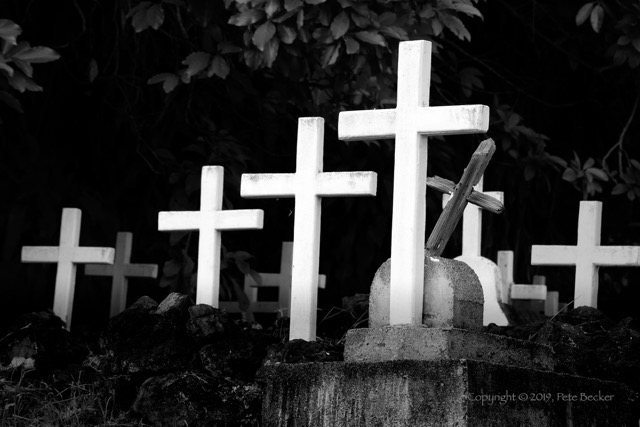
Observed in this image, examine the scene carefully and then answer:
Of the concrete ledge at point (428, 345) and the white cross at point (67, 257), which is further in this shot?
the white cross at point (67, 257)

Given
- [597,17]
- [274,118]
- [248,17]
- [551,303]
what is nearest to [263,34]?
[248,17]

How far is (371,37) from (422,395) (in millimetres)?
2735

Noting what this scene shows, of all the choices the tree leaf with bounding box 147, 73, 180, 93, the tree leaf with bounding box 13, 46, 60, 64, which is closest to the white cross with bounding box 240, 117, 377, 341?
the tree leaf with bounding box 13, 46, 60, 64

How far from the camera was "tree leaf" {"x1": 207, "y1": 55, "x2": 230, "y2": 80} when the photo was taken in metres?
7.82

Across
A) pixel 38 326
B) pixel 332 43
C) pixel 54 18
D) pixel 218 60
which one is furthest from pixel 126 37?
pixel 38 326

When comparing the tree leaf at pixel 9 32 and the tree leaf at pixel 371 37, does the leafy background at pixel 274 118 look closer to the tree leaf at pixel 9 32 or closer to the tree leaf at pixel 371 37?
the tree leaf at pixel 371 37

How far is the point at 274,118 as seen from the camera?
32.1 ft

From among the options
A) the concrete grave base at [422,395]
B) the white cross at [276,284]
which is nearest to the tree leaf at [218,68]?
the white cross at [276,284]

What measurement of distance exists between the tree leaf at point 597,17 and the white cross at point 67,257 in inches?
125

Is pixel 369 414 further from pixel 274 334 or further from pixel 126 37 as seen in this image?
pixel 126 37

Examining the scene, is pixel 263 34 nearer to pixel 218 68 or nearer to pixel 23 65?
pixel 218 68

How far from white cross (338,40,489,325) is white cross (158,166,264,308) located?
120cm

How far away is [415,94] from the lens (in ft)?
18.9

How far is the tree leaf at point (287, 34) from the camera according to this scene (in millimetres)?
7348
